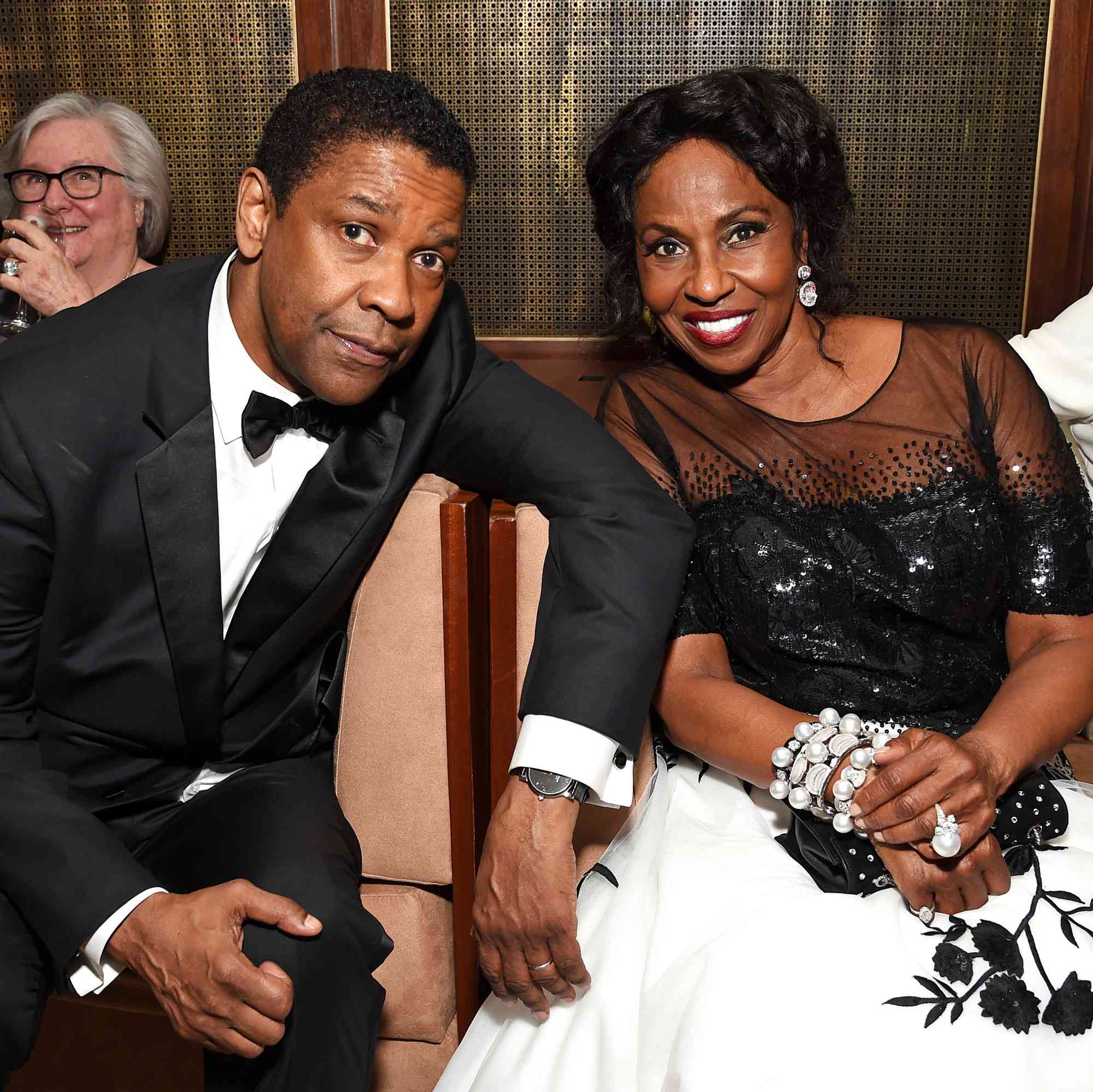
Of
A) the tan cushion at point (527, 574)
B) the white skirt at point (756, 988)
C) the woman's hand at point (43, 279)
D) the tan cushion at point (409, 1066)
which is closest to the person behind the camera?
the white skirt at point (756, 988)

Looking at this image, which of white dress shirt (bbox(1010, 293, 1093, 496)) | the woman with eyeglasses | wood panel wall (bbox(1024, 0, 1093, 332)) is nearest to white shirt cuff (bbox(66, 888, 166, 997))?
white dress shirt (bbox(1010, 293, 1093, 496))

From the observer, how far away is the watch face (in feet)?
4.75

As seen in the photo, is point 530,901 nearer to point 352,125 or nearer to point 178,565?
point 178,565

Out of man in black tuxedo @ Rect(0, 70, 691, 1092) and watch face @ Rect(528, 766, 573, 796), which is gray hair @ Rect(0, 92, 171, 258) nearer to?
man in black tuxedo @ Rect(0, 70, 691, 1092)

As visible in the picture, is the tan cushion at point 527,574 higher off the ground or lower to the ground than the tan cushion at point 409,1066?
higher

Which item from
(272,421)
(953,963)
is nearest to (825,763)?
(953,963)

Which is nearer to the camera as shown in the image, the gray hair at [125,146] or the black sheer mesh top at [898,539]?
the black sheer mesh top at [898,539]

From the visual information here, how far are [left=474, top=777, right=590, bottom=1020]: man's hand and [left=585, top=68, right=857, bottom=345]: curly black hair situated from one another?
992mm

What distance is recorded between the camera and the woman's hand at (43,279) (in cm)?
265

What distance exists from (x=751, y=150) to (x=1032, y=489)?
690mm

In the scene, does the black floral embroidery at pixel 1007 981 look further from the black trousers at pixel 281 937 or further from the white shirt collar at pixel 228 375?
the white shirt collar at pixel 228 375

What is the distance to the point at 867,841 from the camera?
1.52 meters

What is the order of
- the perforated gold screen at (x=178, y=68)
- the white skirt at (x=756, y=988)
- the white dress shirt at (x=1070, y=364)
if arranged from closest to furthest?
the white skirt at (x=756, y=988), the white dress shirt at (x=1070, y=364), the perforated gold screen at (x=178, y=68)

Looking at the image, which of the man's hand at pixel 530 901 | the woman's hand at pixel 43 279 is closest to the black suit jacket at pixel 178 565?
the man's hand at pixel 530 901
